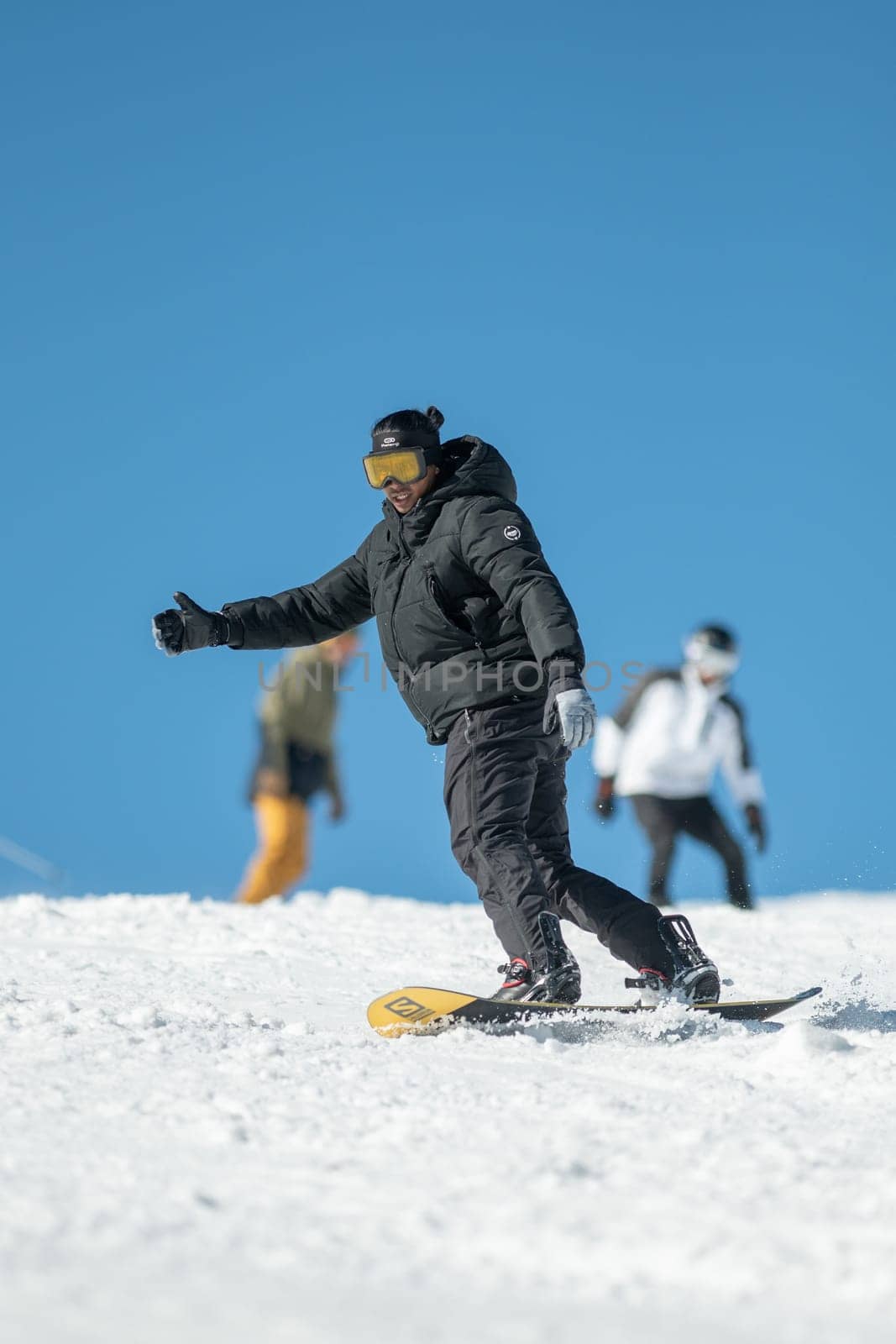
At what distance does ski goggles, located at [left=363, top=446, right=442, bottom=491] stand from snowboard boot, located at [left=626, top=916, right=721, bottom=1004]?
5.31ft

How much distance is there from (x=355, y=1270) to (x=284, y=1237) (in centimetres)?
14

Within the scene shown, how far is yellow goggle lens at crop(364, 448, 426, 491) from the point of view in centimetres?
397

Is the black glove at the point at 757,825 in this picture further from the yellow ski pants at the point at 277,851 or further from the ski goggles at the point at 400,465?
the ski goggles at the point at 400,465

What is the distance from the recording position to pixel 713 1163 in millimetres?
2027

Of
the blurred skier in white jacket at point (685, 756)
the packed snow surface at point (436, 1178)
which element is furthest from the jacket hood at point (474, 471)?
the blurred skier in white jacket at point (685, 756)

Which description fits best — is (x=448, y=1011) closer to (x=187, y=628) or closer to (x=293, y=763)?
(x=187, y=628)

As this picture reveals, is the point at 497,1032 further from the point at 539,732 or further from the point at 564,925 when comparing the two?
the point at 564,925

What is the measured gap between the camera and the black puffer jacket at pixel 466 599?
12.0 ft

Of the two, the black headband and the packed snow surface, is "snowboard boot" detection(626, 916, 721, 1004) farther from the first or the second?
the black headband

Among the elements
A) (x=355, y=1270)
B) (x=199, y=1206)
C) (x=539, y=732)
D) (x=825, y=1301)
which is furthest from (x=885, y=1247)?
(x=539, y=732)

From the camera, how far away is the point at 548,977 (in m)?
3.51

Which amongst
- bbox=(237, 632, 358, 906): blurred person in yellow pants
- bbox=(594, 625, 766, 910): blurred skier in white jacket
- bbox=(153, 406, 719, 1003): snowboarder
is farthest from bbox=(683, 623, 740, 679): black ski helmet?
bbox=(153, 406, 719, 1003): snowboarder

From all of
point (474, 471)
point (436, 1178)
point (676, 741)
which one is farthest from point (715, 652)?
point (436, 1178)

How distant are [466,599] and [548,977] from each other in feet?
3.89
